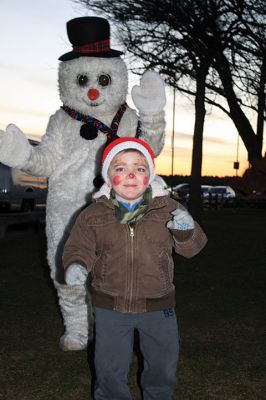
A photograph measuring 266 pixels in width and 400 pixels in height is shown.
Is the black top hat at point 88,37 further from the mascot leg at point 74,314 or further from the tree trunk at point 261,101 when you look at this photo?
the tree trunk at point 261,101

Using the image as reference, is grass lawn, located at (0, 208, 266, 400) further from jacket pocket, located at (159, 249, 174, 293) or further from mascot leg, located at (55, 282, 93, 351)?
jacket pocket, located at (159, 249, 174, 293)

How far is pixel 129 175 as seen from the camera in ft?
9.47

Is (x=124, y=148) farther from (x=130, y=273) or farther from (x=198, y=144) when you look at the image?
(x=198, y=144)

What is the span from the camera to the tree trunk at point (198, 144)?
13.9 m

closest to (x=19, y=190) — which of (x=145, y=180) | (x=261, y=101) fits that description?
(x=261, y=101)

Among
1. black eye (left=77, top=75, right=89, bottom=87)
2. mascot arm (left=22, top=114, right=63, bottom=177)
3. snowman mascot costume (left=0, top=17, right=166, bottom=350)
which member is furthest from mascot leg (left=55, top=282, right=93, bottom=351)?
black eye (left=77, top=75, right=89, bottom=87)

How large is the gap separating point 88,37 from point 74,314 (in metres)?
2.05

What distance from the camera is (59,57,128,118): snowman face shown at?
4.26m

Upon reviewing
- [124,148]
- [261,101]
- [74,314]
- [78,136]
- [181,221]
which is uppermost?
[261,101]

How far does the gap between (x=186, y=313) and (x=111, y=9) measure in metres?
9.71

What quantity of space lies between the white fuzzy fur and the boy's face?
1.15 meters

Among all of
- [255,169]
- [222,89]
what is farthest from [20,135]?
[222,89]

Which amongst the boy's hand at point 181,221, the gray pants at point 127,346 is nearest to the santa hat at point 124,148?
the boy's hand at point 181,221

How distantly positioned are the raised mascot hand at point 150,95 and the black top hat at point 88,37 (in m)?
0.48
